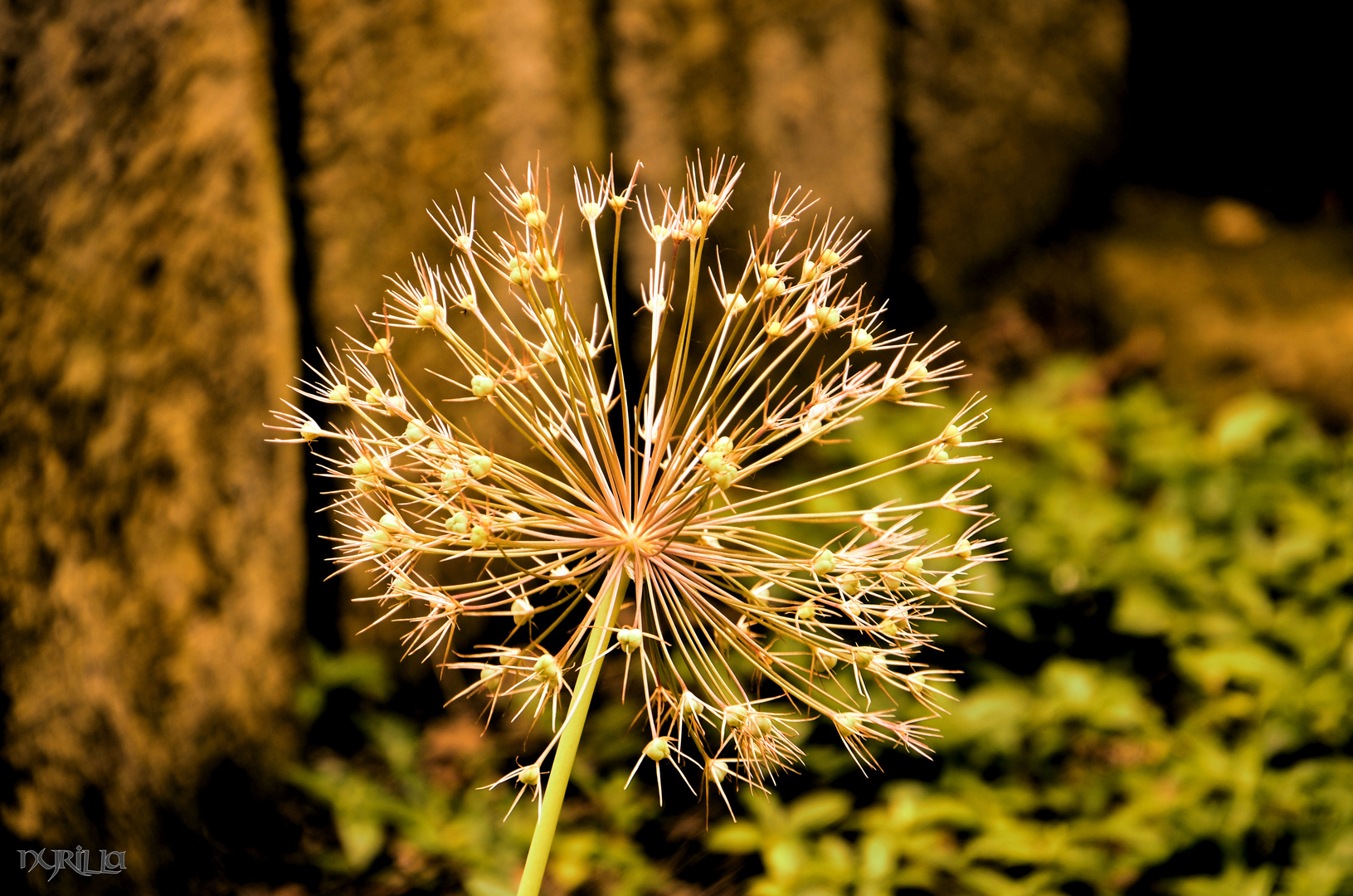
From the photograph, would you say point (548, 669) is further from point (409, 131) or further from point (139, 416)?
point (409, 131)

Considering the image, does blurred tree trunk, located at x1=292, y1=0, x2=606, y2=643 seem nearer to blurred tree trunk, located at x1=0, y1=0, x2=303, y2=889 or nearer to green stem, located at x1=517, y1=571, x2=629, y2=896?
blurred tree trunk, located at x1=0, y1=0, x2=303, y2=889

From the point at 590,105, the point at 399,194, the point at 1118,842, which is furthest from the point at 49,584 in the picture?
the point at 1118,842

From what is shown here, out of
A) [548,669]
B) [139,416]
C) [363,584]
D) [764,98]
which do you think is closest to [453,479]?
[548,669]

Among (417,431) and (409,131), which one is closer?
(417,431)

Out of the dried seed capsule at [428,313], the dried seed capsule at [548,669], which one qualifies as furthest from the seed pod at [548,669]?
the dried seed capsule at [428,313]

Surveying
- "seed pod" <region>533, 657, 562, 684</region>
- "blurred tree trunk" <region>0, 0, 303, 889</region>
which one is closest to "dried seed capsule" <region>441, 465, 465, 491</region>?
"seed pod" <region>533, 657, 562, 684</region>
